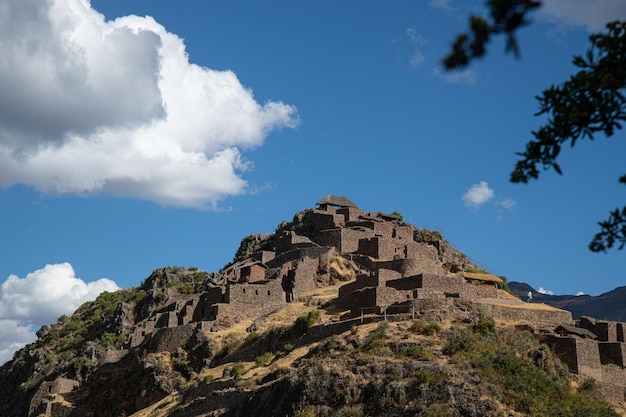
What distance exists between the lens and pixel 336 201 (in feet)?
269

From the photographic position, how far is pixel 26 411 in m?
67.8

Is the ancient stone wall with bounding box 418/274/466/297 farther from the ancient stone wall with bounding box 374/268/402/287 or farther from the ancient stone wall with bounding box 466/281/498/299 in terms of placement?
the ancient stone wall with bounding box 466/281/498/299

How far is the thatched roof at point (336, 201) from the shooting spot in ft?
267

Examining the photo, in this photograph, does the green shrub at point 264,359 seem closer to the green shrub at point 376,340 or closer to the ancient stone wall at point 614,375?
the green shrub at point 376,340

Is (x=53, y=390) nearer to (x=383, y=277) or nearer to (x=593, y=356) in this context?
(x=383, y=277)

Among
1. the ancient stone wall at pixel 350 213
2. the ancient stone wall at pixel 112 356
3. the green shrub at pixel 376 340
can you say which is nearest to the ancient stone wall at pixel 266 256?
the ancient stone wall at pixel 350 213

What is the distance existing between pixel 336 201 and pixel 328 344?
122 feet

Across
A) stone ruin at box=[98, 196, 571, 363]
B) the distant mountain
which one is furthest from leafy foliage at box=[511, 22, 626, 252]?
the distant mountain

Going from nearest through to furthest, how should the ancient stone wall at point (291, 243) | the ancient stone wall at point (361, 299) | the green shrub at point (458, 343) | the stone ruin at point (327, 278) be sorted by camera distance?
the green shrub at point (458, 343) → the ancient stone wall at point (361, 299) → the stone ruin at point (327, 278) → the ancient stone wall at point (291, 243)

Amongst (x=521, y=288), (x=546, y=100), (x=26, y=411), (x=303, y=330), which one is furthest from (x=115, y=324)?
(x=521, y=288)

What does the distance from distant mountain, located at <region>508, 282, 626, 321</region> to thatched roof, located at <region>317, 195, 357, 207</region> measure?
7012 centimetres

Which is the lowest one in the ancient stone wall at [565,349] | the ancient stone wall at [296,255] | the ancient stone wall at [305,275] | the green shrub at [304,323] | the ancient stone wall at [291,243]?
the ancient stone wall at [565,349]

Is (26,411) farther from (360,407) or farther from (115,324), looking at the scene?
(360,407)

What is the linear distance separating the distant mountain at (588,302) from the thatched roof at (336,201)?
7012 cm
